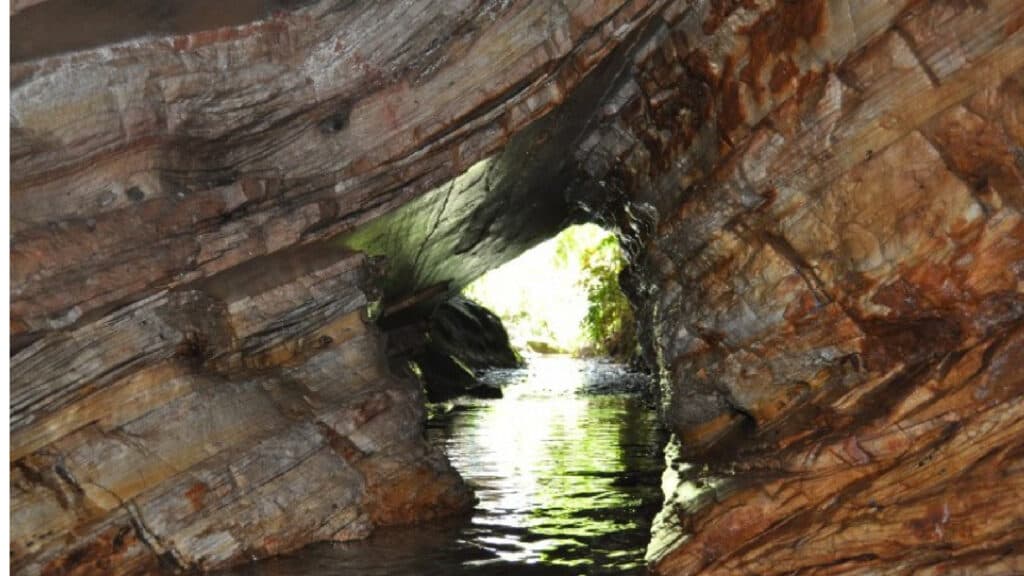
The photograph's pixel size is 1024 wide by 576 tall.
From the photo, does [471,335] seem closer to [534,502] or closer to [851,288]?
[534,502]

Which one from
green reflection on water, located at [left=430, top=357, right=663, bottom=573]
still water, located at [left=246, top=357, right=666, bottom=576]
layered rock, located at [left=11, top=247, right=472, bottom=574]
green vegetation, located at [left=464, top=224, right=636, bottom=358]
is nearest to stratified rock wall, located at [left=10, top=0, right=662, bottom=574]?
layered rock, located at [left=11, top=247, right=472, bottom=574]

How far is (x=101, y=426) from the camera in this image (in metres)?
6.62

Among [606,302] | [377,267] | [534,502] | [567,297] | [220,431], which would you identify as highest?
[567,297]

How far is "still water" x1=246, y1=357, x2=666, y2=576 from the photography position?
645 centimetres

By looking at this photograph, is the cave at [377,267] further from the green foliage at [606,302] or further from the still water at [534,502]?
the green foliage at [606,302]

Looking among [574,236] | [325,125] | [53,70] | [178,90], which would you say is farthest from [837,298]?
[574,236]

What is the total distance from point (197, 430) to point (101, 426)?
0.63m

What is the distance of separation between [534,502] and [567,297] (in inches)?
801

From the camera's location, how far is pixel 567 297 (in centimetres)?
2841

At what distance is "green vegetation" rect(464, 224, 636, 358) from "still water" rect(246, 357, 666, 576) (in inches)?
348

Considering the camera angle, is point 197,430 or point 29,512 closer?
point 29,512

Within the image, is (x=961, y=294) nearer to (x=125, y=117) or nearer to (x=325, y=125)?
(x=325, y=125)

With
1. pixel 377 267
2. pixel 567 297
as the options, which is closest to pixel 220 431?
pixel 377 267

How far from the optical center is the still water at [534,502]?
6445mm
